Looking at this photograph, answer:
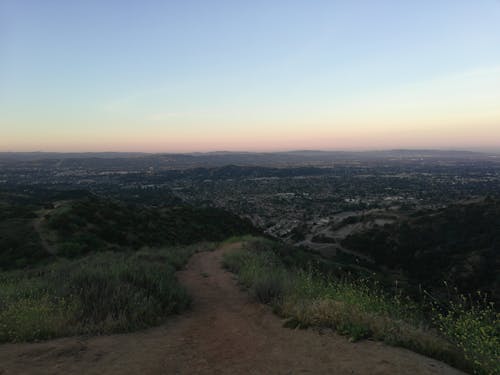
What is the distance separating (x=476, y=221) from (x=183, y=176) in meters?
116

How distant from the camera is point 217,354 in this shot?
438 cm

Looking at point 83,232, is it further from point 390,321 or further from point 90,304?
point 390,321

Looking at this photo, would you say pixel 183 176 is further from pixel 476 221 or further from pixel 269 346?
pixel 269 346

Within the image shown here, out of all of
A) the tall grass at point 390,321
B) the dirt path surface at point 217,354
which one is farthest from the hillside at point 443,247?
the dirt path surface at point 217,354

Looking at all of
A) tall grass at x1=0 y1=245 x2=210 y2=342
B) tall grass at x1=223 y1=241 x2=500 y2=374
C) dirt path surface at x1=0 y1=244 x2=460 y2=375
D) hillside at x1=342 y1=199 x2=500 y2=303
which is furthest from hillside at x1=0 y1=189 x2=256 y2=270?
hillside at x1=342 y1=199 x2=500 y2=303

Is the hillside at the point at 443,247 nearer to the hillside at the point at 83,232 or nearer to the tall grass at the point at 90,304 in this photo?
the hillside at the point at 83,232

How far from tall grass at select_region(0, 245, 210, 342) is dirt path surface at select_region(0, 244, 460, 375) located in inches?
9.9

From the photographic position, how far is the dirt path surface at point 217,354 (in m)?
3.82

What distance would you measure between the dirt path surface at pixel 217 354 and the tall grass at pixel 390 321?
21 centimetres

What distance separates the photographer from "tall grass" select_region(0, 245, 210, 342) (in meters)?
4.96

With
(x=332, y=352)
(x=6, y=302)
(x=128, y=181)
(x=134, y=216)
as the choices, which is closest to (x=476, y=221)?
(x=134, y=216)

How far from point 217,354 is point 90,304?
2.56 m

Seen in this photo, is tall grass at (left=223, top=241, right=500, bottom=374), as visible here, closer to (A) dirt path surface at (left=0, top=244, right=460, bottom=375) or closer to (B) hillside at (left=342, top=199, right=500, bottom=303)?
(A) dirt path surface at (left=0, top=244, right=460, bottom=375)

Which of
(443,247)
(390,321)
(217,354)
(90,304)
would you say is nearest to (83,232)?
(90,304)
